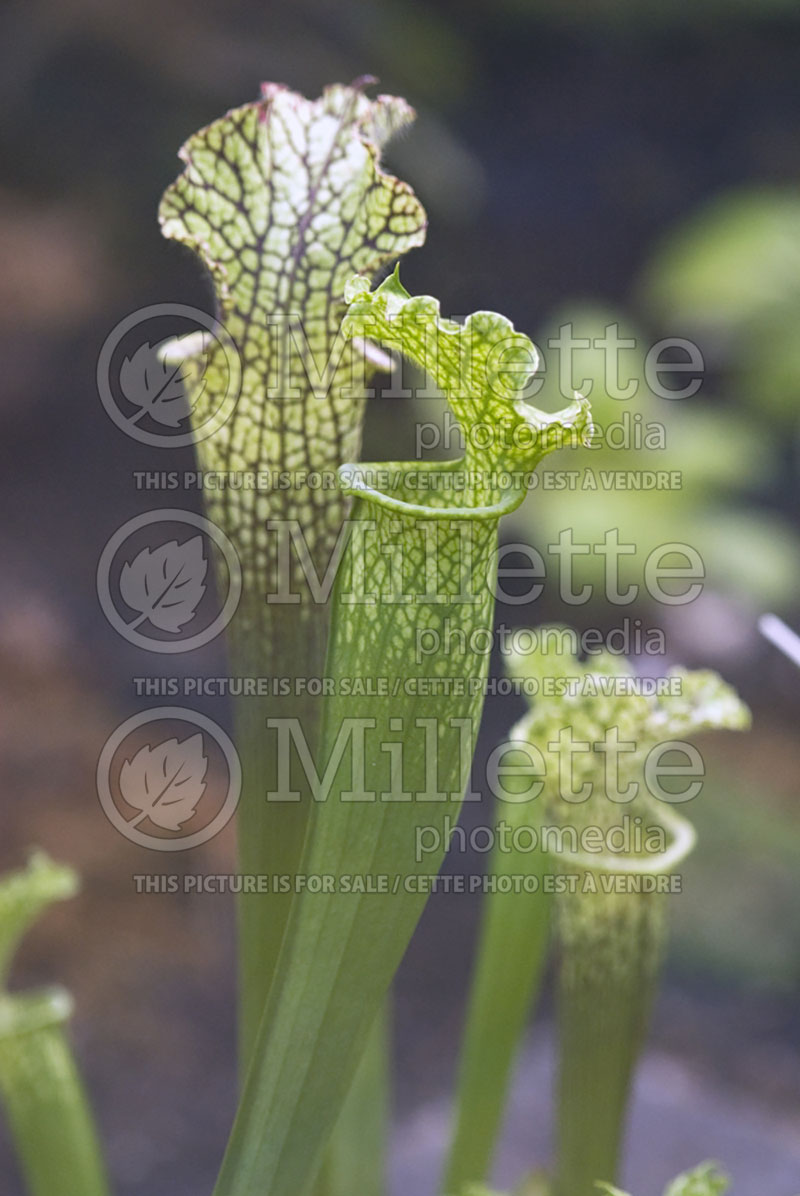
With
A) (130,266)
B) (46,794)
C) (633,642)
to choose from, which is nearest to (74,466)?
(130,266)

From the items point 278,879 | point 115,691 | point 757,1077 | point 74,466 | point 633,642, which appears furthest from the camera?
point 74,466

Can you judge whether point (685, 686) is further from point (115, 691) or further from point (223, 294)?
point (115, 691)

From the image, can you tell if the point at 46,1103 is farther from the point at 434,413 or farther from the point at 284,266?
the point at 434,413

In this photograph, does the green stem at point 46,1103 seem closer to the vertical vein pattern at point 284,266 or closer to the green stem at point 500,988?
the green stem at point 500,988

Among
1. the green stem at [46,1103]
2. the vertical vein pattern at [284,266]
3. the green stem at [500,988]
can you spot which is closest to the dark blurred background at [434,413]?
the green stem at [500,988]

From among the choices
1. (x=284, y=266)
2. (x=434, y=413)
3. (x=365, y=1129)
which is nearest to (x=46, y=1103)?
(x=365, y=1129)

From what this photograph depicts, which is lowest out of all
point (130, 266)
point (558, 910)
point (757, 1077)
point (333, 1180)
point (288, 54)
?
point (757, 1077)
